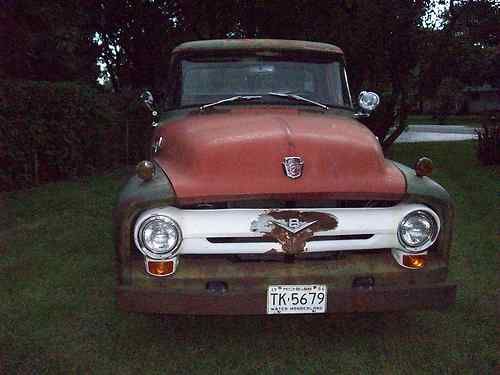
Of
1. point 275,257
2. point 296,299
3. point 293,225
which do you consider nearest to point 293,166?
point 293,225

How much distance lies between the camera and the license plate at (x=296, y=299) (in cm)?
377

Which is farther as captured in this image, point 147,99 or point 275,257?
point 147,99

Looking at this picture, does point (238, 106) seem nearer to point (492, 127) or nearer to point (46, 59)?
point (492, 127)

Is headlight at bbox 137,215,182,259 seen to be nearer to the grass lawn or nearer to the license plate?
the license plate

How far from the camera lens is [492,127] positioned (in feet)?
53.3

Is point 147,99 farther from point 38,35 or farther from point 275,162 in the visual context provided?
point 38,35

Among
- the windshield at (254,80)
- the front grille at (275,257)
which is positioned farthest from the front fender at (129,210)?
the windshield at (254,80)

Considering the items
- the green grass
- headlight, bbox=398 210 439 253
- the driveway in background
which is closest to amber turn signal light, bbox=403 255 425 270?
headlight, bbox=398 210 439 253

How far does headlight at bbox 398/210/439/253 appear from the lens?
12.9 ft

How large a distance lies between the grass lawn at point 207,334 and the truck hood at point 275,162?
1099 millimetres

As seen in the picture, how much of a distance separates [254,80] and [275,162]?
1.56m

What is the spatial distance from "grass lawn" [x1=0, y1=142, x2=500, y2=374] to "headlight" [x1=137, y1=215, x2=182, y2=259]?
780mm

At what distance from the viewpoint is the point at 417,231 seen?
394 centimetres

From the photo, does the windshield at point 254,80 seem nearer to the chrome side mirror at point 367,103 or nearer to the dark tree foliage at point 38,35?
the chrome side mirror at point 367,103
